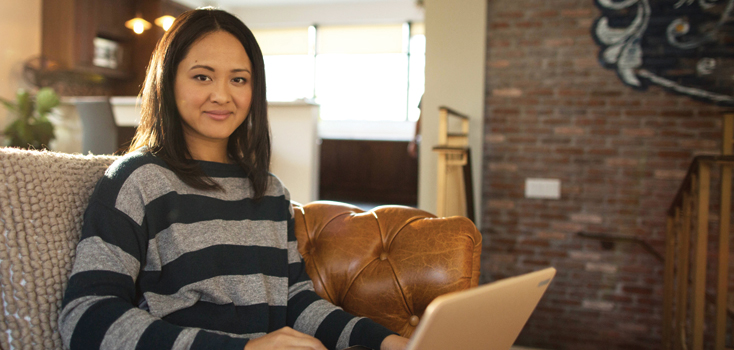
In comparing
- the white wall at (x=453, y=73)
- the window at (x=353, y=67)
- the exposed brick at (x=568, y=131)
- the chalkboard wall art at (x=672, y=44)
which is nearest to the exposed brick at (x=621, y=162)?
the exposed brick at (x=568, y=131)

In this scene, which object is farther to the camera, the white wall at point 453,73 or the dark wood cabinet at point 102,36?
the dark wood cabinet at point 102,36

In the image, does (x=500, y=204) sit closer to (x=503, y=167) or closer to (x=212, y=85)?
(x=503, y=167)

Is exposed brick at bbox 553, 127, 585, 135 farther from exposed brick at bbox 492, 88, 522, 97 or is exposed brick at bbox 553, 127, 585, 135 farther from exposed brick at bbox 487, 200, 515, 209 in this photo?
exposed brick at bbox 487, 200, 515, 209

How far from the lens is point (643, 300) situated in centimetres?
304

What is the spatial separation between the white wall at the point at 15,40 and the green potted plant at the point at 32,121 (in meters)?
0.58

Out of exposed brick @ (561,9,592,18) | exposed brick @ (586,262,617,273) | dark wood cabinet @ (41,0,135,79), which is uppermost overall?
dark wood cabinet @ (41,0,135,79)

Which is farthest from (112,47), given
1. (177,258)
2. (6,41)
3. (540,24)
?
(177,258)

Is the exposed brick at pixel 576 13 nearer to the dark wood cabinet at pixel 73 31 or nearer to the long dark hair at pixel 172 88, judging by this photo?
the long dark hair at pixel 172 88

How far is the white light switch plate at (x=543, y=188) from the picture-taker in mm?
3137

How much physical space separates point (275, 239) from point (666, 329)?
9.17ft

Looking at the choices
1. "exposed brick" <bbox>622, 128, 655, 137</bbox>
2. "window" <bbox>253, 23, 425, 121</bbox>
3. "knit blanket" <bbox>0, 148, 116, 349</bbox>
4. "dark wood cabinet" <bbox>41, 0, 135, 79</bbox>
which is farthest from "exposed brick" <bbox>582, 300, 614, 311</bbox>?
"dark wood cabinet" <bbox>41, 0, 135, 79</bbox>

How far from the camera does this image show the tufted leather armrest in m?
1.11

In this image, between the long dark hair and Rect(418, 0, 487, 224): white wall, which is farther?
Rect(418, 0, 487, 224): white wall

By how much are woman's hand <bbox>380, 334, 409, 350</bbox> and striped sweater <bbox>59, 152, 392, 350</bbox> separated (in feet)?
0.06
